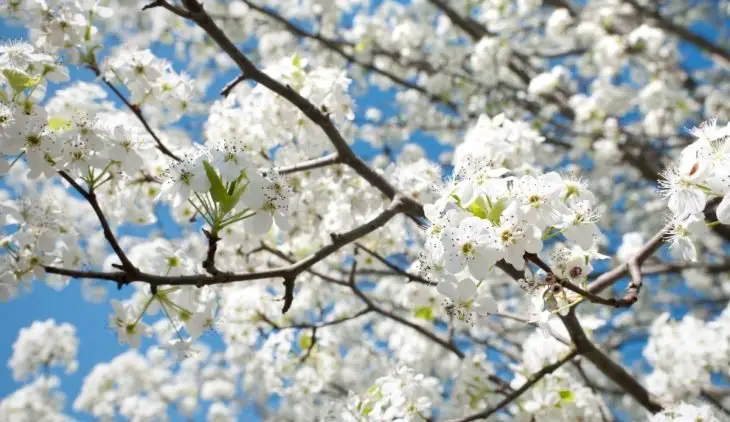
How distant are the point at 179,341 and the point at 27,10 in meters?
1.52

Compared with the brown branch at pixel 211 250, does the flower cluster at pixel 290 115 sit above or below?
above

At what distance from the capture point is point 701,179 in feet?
5.11

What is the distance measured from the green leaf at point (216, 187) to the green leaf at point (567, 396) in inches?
80.5

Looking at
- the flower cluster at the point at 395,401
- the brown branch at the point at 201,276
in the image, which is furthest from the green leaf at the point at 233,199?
the flower cluster at the point at 395,401

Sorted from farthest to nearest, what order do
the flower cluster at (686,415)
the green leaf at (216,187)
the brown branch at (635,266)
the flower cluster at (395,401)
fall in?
the flower cluster at (395,401)
the flower cluster at (686,415)
the brown branch at (635,266)
the green leaf at (216,187)

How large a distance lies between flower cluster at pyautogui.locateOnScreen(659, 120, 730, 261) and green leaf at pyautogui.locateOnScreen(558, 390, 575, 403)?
152 centimetres

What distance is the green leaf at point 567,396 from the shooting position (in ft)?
9.65

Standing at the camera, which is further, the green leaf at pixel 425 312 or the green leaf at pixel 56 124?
the green leaf at pixel 425 312

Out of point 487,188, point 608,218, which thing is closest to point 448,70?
point 608,218

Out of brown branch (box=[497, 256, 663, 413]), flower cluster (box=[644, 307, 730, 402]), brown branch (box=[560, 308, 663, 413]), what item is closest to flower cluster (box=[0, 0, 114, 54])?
brown branch (box=[497, 256, 663, 413])

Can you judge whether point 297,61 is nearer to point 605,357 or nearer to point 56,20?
point 56,20

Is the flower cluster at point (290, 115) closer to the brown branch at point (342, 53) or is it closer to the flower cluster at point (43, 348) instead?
the brown branch at point (342, 53)

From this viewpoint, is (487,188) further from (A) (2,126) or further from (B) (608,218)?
(B) (608,218)

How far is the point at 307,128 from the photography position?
120 inches
